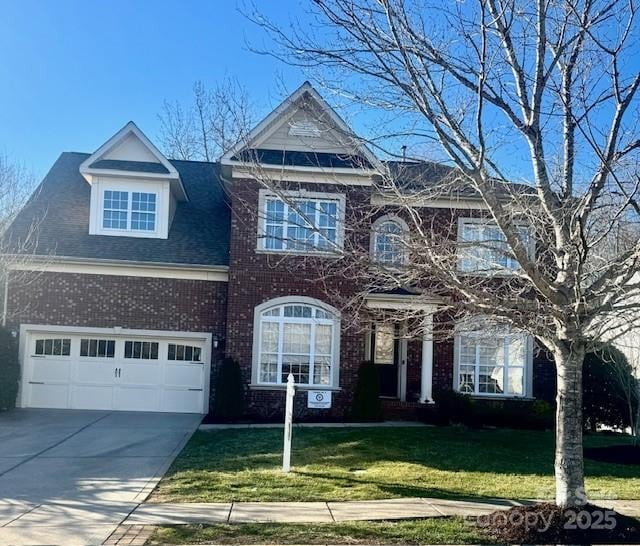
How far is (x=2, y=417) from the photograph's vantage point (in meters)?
15.0

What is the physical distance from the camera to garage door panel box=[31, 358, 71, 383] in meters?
16.8

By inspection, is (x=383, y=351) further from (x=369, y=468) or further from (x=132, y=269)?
(x=369, y=468)

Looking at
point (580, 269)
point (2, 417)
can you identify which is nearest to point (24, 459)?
point (2, 417)

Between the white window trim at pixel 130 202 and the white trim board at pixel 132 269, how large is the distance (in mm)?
1169

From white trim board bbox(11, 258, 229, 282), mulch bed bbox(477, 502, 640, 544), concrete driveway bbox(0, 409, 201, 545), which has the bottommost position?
concrete driveway bbox(0, 409, 201, 545)

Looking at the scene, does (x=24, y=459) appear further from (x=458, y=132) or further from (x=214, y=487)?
(x=458, y=132)

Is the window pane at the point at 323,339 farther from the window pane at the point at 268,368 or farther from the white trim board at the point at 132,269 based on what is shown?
the white trim board at the point at 132,269

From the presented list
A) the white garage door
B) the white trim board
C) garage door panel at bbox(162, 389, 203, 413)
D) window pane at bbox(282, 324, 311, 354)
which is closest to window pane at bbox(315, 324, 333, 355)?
window pane at bbox(282, 324, 311, 354)

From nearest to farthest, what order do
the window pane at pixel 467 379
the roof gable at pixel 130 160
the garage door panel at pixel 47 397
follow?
1. the garage door panel at pixel 47 397
2. the roof gable at pixel 130 160
3. the window pane at pixel 467 379

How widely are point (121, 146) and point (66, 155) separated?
3.84 m

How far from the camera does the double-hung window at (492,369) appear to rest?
17625mm

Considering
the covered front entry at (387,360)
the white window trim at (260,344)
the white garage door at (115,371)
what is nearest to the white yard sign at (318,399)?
the white window trim at (260,344)

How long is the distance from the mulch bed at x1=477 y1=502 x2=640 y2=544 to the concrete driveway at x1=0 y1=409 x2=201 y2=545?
416 centimetres

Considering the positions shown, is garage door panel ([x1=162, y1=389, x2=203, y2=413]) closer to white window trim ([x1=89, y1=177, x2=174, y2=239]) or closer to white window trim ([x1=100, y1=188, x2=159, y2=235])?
white window trim ([x1=89, y1=177, x2=174, y2=239])
